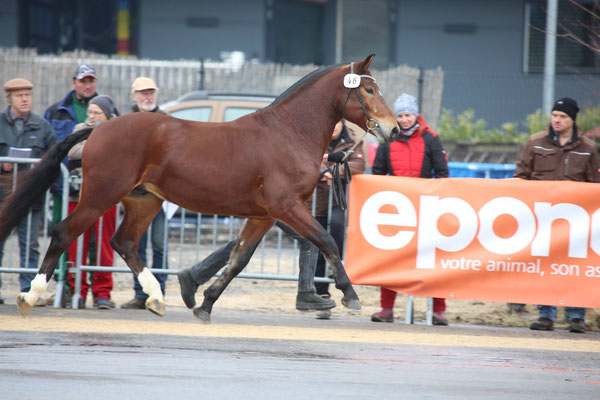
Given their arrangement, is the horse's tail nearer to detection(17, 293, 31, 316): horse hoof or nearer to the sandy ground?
detection(17, 293, 31, 316): horse hoof

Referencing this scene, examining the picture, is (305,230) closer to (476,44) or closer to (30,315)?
(30,315)

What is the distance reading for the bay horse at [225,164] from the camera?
7422mm

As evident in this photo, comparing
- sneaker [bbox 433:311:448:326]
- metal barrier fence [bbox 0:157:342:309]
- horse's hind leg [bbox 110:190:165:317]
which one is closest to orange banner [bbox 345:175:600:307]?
sneaker [bbox 433:311:448:326]

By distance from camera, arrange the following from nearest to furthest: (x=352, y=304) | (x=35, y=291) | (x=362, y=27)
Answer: (x=35, y=291) → (x=352, y=304) → (x=362, y=27)

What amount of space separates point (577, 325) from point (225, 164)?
12.0 feet

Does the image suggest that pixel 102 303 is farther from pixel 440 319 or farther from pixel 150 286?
pixel 440 319

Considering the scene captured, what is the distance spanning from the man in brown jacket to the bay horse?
6.49ft

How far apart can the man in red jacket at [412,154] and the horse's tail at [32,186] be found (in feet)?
9.61

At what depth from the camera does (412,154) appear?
898cm

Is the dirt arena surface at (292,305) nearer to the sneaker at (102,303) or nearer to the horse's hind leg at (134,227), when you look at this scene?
the sneaker at (102,303)

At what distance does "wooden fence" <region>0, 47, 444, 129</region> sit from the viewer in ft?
61.0

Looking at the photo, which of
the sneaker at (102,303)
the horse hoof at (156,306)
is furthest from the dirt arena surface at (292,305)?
the horse hoof at (156,306)

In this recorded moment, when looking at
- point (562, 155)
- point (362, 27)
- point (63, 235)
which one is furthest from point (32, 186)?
point (362, 27)

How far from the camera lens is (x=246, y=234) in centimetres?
795
